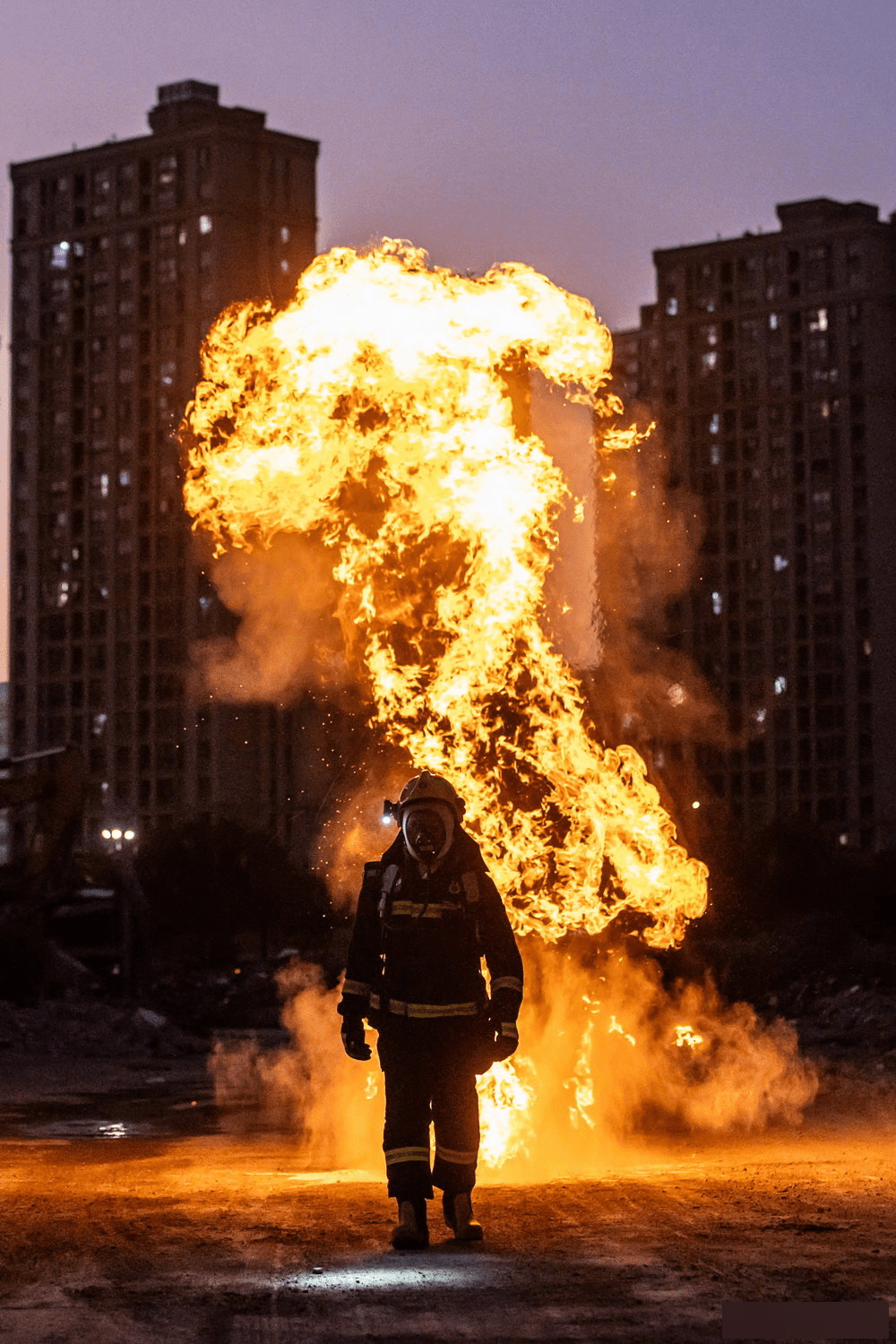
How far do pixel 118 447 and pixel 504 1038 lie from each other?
89.9 metres

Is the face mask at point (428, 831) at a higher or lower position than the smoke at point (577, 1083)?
higher

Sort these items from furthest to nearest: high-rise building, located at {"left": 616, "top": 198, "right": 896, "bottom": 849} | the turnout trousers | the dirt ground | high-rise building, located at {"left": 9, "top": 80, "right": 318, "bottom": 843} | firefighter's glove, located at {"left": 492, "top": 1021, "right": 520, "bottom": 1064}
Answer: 1. high-rise building, located at {"left": 616, "top": 198, "right": 896, "bottom": 849}
2. high-rise building, located at {"left": 9, "top": 80, "right": 318, "bottom": 843}
3. firefighter's glove, located at {"left": 492, "top": 1021, "right": 520, "bottom": 1064}
4. the turnout trousers
5. the dirt ground

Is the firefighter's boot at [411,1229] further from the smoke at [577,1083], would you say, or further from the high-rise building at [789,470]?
the high-rise building at [789,470]

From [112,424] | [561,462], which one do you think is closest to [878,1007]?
[561,462]

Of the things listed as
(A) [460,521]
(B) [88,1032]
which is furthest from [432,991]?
(B) [88,1032]

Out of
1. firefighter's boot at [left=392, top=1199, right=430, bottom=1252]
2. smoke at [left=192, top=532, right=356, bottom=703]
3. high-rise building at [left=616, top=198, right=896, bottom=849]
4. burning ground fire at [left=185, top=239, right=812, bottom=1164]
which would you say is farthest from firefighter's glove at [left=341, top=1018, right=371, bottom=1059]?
high-rise building at [left=616, top=198, right=896, bottom=849]

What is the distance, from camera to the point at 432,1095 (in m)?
9.23

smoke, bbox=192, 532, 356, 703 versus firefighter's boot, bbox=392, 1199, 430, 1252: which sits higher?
smoke, bbox=192, 532, 356, 703

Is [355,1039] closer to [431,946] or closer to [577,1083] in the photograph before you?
[431,946]

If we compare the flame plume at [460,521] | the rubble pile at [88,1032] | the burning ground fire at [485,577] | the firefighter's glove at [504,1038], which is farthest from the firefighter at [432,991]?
the rubble pile at [88,1032]

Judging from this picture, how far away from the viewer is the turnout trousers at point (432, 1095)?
9047 millimetres

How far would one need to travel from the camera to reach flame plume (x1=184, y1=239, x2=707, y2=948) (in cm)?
1408

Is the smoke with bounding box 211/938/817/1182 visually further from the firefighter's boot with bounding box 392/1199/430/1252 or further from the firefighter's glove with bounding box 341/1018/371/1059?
the firefighter's boot with bounding box 392/1199/430/1252

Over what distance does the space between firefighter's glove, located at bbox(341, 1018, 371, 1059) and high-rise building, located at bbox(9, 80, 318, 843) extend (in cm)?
7698
